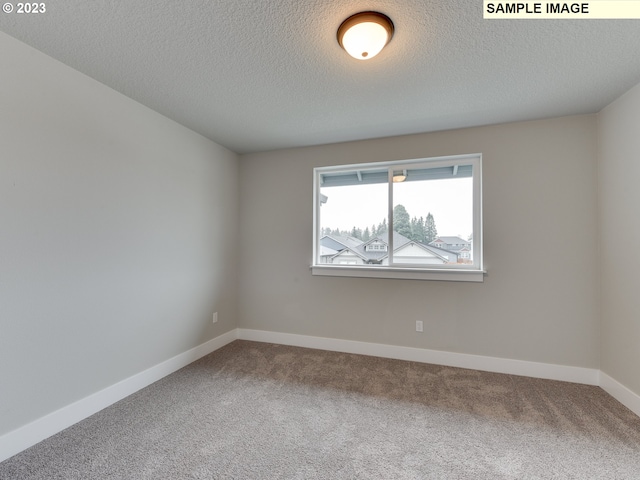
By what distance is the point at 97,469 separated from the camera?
59.7 inches

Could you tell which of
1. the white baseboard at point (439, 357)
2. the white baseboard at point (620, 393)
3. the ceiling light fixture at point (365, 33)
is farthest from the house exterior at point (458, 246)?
the ceiling light fixture at point (365, 33)

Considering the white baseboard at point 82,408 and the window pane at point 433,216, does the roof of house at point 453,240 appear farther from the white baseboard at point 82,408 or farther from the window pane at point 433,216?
the white baseboard at point 82,408

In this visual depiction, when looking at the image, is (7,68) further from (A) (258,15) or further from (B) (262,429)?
(B) (262,429)

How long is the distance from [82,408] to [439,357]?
3.04 m

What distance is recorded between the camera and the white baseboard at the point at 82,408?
163 cm

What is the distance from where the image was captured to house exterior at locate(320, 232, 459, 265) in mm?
3020

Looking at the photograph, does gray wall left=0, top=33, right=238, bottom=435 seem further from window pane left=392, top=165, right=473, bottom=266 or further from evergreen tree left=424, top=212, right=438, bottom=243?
evergreen tree left=424, top=212, right=438, bottom=243

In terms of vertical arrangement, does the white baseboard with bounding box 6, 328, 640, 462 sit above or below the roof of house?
below

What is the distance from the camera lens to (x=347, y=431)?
6.09 ft

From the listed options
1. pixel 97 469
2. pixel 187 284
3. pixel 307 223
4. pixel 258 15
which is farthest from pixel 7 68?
pixel 307 223

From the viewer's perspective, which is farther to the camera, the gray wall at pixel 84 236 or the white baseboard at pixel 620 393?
the white baseboard at pixel 620 393

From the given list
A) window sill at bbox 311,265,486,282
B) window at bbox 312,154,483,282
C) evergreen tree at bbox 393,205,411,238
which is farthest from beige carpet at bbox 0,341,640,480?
evergreen tree at bbox 393,205,411,238

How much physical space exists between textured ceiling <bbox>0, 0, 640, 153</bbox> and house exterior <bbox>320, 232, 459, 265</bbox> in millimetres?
1277

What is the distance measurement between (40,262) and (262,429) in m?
1.77
